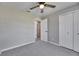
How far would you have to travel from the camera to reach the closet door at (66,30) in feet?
14.1

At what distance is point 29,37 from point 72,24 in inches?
127

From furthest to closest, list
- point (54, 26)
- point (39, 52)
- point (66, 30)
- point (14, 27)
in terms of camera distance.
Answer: point (54, 26) → point (14, 27) → point (66, 30) → point (39, 52)

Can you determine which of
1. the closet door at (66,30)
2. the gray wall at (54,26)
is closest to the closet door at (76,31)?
the closet door at (66,30)

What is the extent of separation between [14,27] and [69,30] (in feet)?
9.91

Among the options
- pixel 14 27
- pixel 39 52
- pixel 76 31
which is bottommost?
pixel 39 52

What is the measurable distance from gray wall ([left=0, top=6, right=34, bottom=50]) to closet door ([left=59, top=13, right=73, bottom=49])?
2.33 m

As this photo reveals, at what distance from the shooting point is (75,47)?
404 cm

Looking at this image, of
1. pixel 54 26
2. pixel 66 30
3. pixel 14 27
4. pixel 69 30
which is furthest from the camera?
pixel 54 26

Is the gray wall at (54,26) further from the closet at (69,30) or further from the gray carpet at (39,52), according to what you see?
the gray carpet at (39,52)

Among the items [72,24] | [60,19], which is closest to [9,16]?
[60,19]

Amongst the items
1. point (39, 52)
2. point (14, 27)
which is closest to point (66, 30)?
point (39, 52)

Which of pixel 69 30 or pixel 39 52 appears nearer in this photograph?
pixel 39 52

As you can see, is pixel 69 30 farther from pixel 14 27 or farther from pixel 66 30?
pixel 14 27

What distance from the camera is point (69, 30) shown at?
439 cm
